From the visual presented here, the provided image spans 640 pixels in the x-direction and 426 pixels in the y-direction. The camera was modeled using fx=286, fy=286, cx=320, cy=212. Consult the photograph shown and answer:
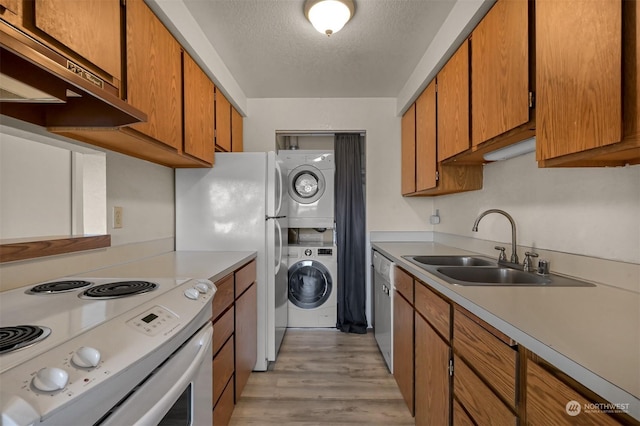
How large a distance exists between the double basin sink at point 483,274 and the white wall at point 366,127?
1128mm

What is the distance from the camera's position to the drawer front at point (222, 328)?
1439 millimetres

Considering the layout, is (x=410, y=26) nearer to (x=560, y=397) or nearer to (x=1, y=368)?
(x=560, y=397)

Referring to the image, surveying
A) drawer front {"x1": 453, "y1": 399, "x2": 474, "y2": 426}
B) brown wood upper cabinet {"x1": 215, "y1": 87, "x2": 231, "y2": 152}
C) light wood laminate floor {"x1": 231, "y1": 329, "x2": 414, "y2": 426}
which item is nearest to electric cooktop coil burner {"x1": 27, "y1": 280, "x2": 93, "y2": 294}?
light wood laminate floor {"x1": 231, "y1": 329, "x2": 414, "y2": 426}

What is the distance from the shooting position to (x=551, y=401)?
0.67 metres

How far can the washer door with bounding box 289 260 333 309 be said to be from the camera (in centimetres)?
313

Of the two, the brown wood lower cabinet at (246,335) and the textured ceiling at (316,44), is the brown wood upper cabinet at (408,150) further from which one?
the brown wood lower cabinet at (246,335)

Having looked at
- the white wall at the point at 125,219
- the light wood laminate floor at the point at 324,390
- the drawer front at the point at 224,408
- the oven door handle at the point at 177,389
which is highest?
the white wall at the point at 125,219

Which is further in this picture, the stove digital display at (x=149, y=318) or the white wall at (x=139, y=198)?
the white wall at (x=139, y=198)

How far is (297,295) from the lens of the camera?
124 inches

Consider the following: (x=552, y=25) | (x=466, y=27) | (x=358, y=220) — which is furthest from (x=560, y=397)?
(x=358, y=220)

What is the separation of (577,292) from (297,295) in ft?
8.22

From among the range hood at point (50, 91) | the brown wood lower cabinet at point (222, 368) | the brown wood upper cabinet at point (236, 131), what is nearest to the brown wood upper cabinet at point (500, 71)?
the range hood at point (50, 91)

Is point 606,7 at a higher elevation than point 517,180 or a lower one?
higher

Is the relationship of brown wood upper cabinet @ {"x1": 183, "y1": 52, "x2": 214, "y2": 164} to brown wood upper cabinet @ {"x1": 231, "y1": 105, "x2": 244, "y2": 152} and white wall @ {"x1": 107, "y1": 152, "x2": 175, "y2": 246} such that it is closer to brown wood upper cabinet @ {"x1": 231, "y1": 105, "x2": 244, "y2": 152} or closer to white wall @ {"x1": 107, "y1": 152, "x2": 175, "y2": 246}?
white wall @ {"x1": 107, "y1": 152, "x2": 175, "y2": 246}
